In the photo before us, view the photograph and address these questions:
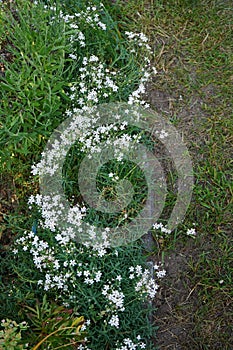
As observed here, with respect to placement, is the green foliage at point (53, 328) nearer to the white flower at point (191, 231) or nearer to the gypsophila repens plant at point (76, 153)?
the gypsophila repens plant at point (76, 153)

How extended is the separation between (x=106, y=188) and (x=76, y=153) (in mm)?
280

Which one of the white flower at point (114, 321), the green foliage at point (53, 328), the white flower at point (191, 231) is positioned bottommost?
the white flower at point (114, 321)

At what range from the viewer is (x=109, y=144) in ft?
10.2

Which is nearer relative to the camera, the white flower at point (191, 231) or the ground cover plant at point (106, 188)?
the ground cover plant at point (106, 188)

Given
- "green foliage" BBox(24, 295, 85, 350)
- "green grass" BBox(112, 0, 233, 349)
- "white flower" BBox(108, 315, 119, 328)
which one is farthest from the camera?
"green grass" BBox(112, 0, 233, 349)

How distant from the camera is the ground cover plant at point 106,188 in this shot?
2.81 meters

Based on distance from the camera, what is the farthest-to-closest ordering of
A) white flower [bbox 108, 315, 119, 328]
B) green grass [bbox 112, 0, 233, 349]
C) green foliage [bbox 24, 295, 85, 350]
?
green grass [bbox 112, 0, 233, 349]
white flower [bbox 108, 315, 119, 328]
green foliage [bbox 24, 295, 85, 350]

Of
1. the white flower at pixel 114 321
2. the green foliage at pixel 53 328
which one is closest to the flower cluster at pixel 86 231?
the white flower at pixel 114 321

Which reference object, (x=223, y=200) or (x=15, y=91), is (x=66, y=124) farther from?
(x=223, y=200)

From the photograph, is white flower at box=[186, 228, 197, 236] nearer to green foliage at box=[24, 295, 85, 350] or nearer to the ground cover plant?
the ground cover plant

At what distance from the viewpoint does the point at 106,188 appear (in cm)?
307

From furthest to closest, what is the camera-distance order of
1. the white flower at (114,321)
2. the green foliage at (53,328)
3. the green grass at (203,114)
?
the green grass at (203,114), the white flower at (114,321), the green foliage at (53,328)

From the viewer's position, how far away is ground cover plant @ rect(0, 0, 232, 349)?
111 inches

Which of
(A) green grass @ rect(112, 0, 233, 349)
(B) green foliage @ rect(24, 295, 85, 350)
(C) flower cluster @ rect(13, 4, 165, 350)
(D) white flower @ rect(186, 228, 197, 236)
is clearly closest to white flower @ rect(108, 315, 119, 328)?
(C) flower cluster @ rect(13, 4, 165, 350)
